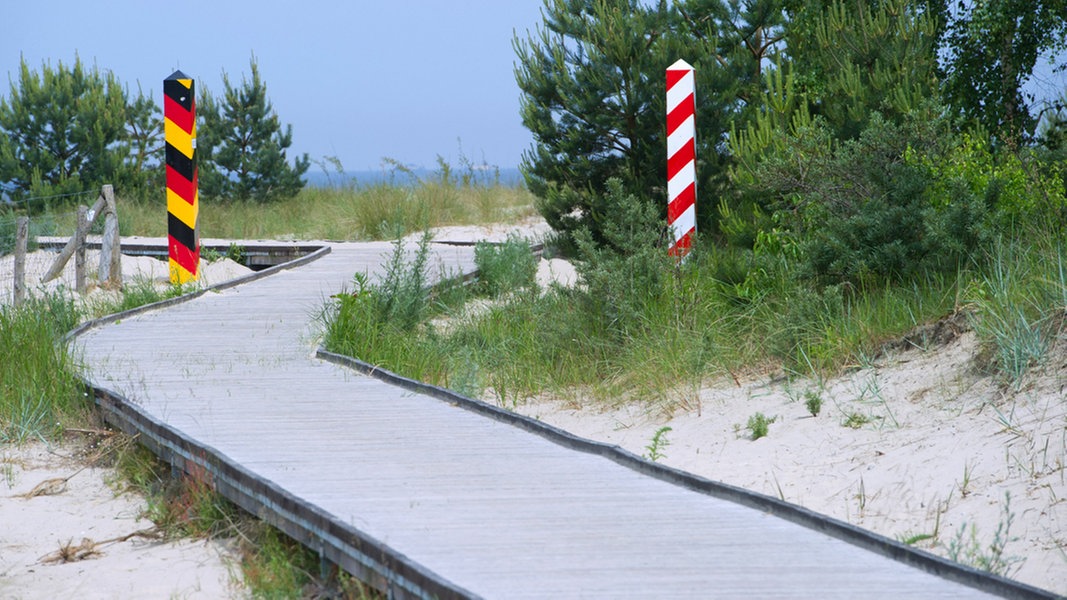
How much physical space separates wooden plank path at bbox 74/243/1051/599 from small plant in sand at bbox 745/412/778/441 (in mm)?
1097

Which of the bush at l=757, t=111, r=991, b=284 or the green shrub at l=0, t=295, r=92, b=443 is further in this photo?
the bush at l=757, t=111, r=991, b=284

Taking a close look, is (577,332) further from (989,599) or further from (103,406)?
(989,599)

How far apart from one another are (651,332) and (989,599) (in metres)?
4.12

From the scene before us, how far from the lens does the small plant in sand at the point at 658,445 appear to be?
5.61 metres

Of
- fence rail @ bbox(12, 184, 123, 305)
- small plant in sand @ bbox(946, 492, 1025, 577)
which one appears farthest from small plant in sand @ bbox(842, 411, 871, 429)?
fence rail @ bbox(12, 184, 123, 305)

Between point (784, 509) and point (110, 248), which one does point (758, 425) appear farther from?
point (110, 248)

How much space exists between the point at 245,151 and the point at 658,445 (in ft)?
62.1

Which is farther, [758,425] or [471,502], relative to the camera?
[758,425]

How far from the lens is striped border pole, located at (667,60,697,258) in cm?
906

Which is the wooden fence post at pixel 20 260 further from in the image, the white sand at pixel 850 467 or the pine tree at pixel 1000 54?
the pine tree at pixel 1000 54

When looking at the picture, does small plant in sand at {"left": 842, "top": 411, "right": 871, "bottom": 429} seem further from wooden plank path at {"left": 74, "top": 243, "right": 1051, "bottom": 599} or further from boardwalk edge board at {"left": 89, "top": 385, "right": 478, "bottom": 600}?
boardwalk edge board at {"left": 89, "top": 385, "right": 478, "bottom": 600}

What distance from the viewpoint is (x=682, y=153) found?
9125 millimetres

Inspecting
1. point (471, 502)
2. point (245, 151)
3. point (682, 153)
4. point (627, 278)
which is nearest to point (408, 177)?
point (245, 151)

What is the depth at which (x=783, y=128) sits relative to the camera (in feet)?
28.0
